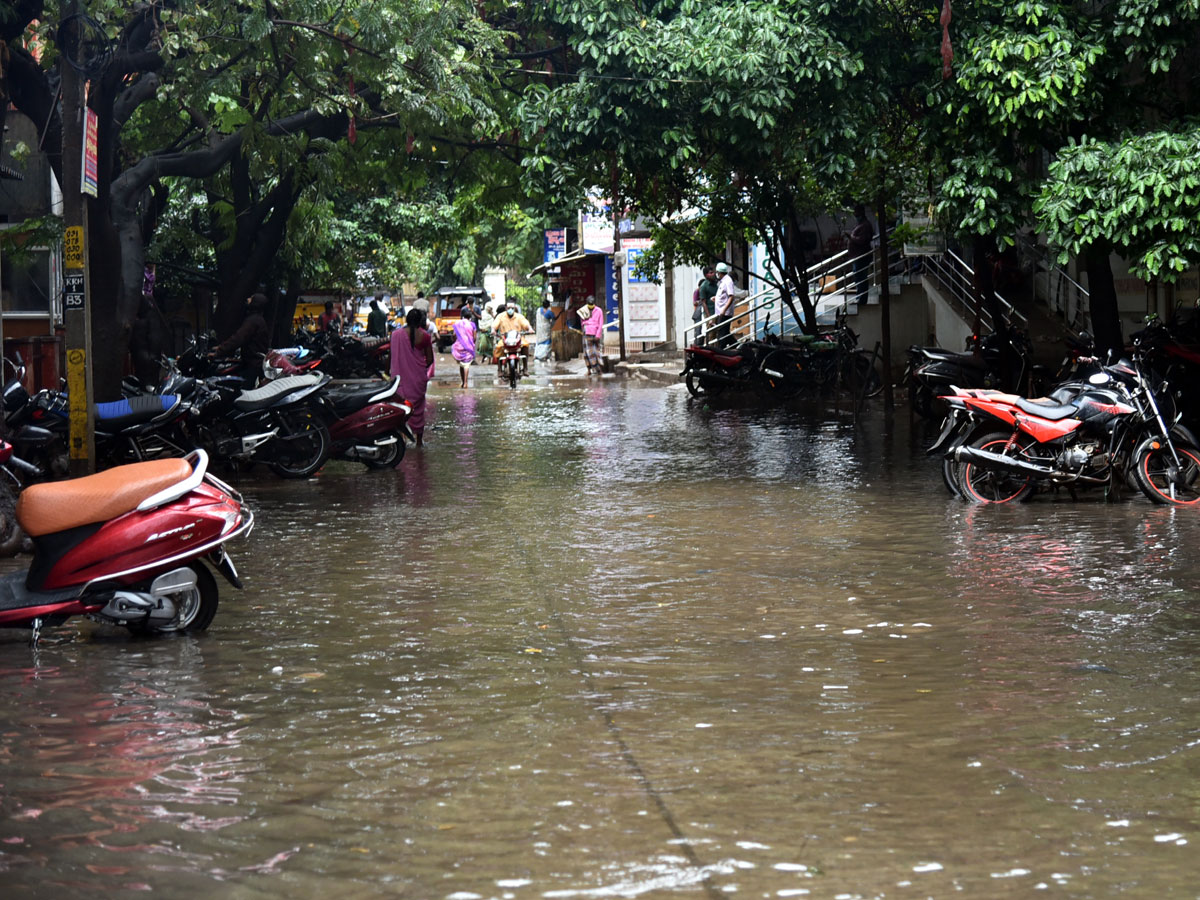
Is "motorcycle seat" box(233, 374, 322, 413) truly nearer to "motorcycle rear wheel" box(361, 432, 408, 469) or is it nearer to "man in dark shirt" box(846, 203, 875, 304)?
"motorcycle rear wheel" box(361, 432, 408, 469)

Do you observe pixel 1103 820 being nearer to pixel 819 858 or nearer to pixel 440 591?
pixel 819 858

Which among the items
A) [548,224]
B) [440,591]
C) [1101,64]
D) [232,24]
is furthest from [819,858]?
[548,224]

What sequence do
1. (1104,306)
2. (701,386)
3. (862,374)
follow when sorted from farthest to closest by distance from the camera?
(701,386) < (862,374) < (1104,306)

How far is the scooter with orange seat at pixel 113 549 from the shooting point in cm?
754

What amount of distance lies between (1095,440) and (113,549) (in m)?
7.95

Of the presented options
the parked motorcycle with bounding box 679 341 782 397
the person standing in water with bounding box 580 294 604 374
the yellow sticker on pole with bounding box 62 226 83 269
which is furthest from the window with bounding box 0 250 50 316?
the person standing in water with bounding box 580 294 604 374

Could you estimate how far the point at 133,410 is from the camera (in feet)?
47.9

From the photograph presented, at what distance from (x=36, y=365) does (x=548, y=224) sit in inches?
1131

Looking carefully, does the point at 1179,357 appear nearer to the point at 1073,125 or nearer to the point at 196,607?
the point at 1073,125

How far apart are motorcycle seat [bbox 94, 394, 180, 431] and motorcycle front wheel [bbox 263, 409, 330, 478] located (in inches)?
46.1

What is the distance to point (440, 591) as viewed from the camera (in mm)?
8969

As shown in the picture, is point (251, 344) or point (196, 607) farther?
point (251, 344)

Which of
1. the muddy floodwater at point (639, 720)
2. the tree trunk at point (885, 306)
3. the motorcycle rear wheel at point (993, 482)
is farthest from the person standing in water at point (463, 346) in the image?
the muddy floodwater at point (639, 720)

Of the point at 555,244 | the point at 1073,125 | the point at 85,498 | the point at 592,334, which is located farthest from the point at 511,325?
the point at 85,498
